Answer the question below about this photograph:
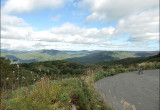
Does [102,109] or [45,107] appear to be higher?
[45,107]

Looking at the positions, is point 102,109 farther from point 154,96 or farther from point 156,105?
point 154,96

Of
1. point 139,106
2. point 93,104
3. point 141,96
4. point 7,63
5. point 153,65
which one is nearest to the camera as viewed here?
point 93,104

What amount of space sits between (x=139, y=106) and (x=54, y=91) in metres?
4.54

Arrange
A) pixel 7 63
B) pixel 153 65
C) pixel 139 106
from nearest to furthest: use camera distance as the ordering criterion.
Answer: pixel 139 106, pixel 153 65, pixel 7 63

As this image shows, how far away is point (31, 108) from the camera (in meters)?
4.67

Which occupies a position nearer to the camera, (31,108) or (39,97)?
(31,108)

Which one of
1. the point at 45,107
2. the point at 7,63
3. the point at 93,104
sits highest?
the point at 45,107

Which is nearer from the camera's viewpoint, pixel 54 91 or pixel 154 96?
pixel 54 91

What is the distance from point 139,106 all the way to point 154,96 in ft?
7.58

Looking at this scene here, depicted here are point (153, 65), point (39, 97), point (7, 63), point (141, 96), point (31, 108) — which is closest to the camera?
point (31, 108)

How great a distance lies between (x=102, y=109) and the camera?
5586 millimetres

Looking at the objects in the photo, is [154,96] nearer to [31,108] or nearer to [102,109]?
[102,109]

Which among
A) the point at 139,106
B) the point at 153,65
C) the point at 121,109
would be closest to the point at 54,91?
the point at 121,109

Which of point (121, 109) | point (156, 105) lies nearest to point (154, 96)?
point (156, 105)
